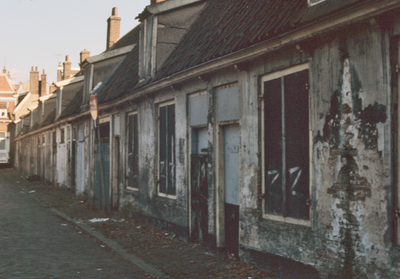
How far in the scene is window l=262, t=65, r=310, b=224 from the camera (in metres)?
6.36

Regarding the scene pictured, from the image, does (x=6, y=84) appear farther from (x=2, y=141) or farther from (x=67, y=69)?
(x=67, y=69)

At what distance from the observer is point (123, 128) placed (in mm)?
14297

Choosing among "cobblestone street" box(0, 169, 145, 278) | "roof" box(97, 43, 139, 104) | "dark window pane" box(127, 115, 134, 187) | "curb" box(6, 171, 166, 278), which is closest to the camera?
"cobblestone street" box(0, 169, 145, 278)

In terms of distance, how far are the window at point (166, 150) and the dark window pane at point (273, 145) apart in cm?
396

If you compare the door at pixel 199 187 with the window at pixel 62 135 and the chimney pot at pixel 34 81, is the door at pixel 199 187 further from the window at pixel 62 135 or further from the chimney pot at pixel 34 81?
the chimney pot at pixel 34 81

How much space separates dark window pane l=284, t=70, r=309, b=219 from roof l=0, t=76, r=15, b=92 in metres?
60.3

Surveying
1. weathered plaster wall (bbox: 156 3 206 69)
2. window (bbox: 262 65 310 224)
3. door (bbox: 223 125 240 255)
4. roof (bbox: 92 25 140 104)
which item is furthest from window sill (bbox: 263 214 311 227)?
roof (bbox: 92 25 140 104)

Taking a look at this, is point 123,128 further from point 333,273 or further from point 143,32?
point 333,273

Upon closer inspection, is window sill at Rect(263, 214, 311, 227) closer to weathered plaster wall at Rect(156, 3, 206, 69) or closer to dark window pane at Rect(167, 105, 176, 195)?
dark window pane at Rect(167, 105, 176, 195)

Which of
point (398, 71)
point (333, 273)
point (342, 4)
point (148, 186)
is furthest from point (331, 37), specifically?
point (148, 186)

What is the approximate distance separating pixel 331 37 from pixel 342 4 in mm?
566

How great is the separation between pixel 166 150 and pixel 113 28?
565 inches

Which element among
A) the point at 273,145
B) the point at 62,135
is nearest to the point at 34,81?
the point at 62,135

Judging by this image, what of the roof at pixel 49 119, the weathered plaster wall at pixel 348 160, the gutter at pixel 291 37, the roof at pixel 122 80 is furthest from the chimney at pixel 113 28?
the weathered plaster wall at pixel 348 160
